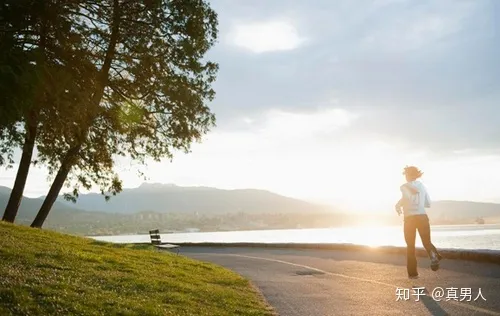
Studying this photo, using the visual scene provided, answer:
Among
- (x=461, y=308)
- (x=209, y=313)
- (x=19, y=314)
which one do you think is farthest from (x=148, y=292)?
(x=461, y=308)

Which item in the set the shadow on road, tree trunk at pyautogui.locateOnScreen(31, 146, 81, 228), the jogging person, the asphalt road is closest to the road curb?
the asphalt road

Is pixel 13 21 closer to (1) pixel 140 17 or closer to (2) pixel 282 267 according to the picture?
(1) pixel 140 17

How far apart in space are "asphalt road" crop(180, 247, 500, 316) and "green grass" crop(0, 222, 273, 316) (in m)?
0.76

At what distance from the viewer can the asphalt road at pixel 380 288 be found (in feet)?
29.3

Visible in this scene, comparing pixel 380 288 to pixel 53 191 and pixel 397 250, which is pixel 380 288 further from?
pixel 53 191

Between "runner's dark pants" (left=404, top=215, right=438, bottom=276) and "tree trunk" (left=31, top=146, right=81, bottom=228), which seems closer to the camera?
"runner's dark pants" (left=404, top=215, right=438, bottom=276)

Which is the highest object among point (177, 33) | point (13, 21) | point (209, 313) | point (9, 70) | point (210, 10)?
point (210, 10)

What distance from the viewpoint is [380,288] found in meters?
11.3

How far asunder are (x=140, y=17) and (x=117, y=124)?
4684 millimetres

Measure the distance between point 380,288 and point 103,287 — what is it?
557cm

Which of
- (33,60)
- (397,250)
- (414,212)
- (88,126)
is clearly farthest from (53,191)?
(414,212)

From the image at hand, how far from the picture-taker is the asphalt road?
29.3 ft

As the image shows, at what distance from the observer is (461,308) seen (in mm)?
8492

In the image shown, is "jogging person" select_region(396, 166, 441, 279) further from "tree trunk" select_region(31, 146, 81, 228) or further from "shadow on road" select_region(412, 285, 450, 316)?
"tree trunk" select_region(31, 146, 81, 228)
